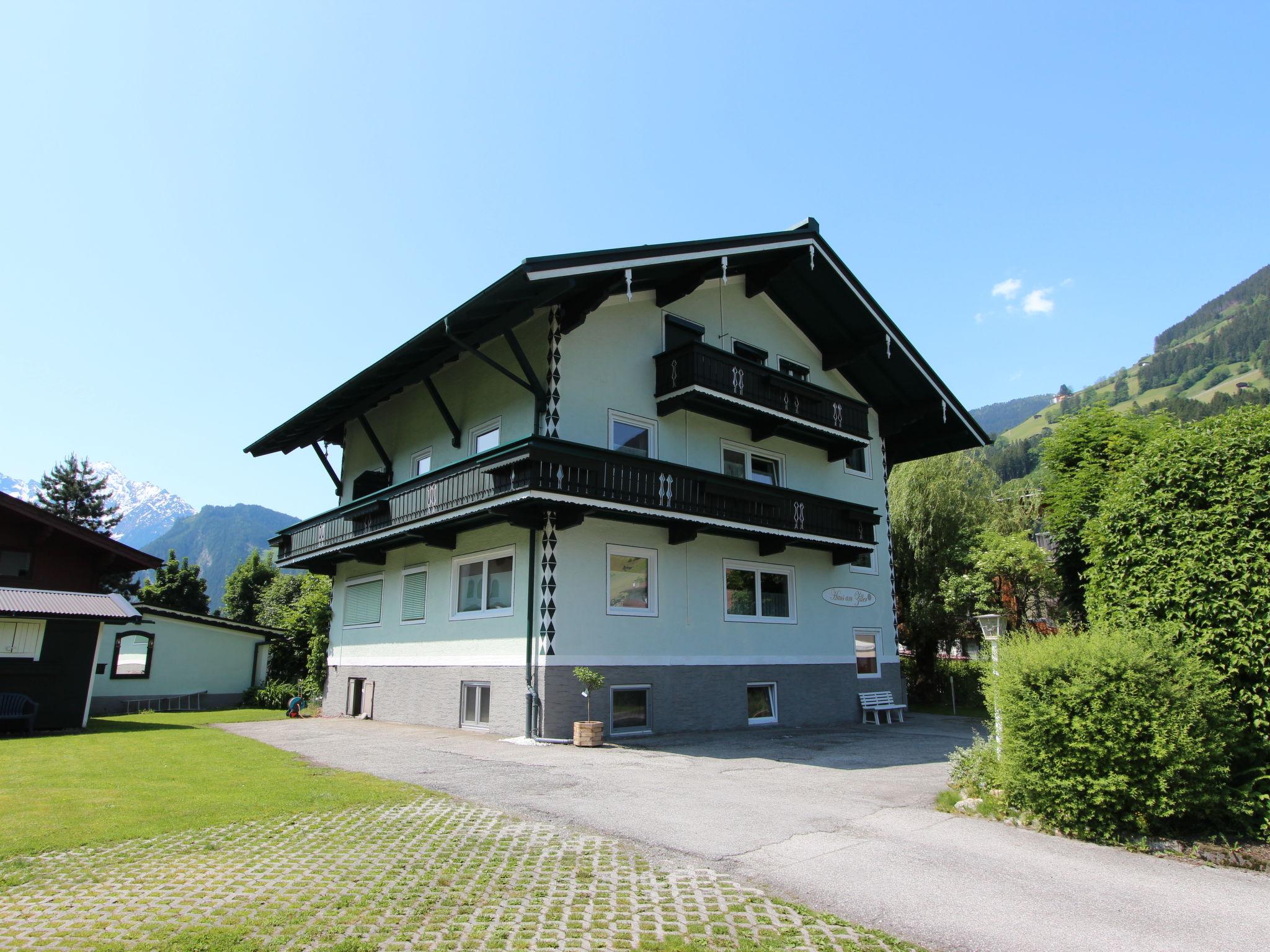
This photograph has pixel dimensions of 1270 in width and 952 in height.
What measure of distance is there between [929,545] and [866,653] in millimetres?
8517

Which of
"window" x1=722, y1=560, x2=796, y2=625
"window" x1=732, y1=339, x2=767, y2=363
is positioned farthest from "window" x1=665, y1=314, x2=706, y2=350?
"window" x1=722, y1=560, x2=796, y2=625

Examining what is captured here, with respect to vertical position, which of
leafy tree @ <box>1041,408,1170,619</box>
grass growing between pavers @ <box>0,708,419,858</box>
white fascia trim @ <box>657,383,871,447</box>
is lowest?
grass growing between pavers @ <box>0,708,419,858</box>

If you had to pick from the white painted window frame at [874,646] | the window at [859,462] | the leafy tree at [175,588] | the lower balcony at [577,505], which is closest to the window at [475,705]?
the lower balcony at [577,505]

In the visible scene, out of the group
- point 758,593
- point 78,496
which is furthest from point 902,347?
point 78,496

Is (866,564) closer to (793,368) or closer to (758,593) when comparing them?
(758,593)

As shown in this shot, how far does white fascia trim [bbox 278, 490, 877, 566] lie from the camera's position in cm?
1516

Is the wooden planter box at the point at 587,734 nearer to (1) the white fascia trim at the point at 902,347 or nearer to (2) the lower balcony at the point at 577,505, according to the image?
(2) the lower balcony at the point at 577,505

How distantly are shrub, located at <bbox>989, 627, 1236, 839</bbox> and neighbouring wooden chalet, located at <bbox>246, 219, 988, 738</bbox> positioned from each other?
915 cm

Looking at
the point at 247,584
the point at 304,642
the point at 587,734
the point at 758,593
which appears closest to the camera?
the point at 587,734

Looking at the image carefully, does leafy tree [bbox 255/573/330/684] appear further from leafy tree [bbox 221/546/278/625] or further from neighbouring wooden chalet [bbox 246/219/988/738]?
leafy tree [bbox 221/546/278/625]

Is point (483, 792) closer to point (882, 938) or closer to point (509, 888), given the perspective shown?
point (509, 888)

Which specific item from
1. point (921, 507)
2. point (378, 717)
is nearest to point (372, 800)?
point (378, 717)

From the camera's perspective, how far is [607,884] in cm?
608

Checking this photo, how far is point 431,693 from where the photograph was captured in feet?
64.2
